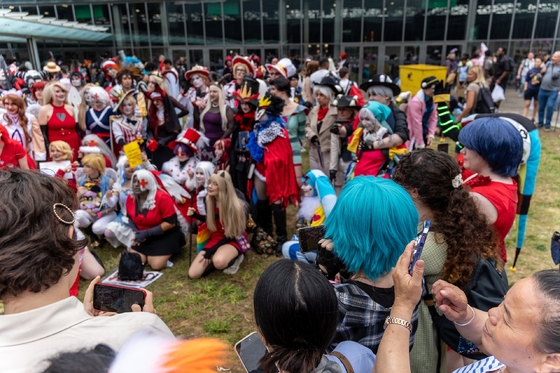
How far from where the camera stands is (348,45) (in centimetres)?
1922

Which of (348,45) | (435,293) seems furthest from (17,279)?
(348,45)

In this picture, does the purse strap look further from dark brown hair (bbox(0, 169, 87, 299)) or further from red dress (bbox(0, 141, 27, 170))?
red dress (bbox(0, 141, 27, 170))

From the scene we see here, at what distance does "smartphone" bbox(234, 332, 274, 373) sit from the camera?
236cm

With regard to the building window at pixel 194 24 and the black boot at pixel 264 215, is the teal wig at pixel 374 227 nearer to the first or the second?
the black boot at pixel 264 215

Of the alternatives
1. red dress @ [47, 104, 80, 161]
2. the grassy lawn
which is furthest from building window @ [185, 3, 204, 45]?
the grassy lawn

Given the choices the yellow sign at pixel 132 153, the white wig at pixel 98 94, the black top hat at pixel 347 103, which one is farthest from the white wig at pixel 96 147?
the black top hat at pixel 347 103

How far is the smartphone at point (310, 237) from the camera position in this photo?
6.91 ft

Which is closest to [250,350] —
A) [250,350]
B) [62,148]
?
[250,350]

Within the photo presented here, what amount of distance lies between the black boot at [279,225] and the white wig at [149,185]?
4.40 ft

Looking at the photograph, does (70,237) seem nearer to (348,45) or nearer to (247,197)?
(247,197)

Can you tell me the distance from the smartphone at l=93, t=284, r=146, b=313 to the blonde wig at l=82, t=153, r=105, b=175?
3676 millimetres

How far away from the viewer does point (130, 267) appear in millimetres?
4027

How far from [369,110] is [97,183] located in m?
3.42

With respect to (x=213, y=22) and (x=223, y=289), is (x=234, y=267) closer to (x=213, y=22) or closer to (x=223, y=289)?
A: (x=223, y=289)
